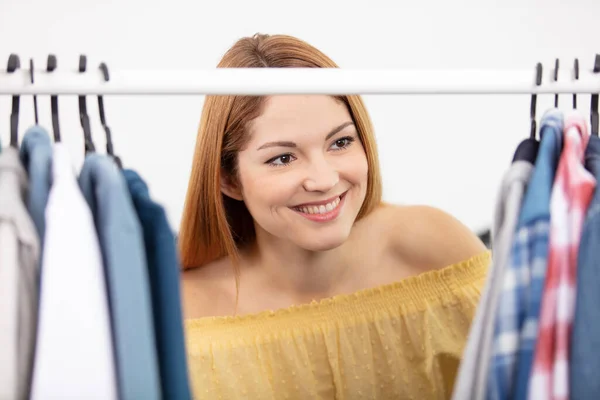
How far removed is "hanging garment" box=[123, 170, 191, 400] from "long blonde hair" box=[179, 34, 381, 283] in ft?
2.22

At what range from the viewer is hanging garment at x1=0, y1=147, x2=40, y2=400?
0.61m

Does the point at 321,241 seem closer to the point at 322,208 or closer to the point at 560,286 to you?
the point at 322,208

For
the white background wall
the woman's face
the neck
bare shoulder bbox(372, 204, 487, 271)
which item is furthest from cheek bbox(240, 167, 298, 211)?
the white background wall

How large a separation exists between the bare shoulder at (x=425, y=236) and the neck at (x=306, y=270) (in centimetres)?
Result: 10

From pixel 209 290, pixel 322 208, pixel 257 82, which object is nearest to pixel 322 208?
pixel 322 208

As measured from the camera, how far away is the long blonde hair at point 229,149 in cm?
137

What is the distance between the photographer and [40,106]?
6.40 ft

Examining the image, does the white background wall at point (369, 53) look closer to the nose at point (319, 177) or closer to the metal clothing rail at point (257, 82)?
the nose at point (319, 177)

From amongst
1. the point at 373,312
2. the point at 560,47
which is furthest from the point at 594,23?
the point at 373,312

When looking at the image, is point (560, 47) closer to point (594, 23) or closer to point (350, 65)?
point (594, 23)

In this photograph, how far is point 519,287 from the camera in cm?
68

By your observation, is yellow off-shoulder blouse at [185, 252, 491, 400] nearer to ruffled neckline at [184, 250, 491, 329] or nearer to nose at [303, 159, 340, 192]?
ruffled neckline at [184, 250, 491, 329]

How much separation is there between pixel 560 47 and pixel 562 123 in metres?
1.57

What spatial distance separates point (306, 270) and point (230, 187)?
23cm
